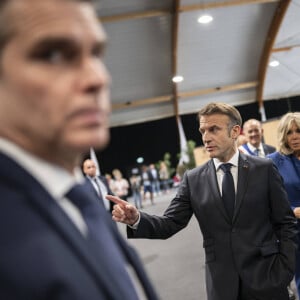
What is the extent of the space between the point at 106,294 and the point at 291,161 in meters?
2.85

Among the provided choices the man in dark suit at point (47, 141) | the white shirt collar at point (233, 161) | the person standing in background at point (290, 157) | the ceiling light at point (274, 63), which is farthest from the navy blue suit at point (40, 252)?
the ceiling light at point (274, 63)

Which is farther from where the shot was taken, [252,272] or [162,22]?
[162,22]

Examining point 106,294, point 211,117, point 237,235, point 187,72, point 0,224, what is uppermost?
point 187,72

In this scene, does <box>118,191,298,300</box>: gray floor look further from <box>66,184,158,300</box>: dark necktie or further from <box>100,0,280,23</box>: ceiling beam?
<box>100,0,280,23</box>: ceiling beam

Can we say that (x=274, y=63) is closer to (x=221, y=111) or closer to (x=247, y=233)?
(x=221, y=111)

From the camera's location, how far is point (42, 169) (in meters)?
0.64

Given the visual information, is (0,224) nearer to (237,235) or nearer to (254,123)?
(237,235)

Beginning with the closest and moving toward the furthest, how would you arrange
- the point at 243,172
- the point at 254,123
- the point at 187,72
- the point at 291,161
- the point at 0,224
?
the point at 0,224 < the point at 243,172 < the point at 291,161 < the point at 254,123 < the point at 187,72

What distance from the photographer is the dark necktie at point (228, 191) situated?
212cm

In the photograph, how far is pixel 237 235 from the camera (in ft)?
6.78

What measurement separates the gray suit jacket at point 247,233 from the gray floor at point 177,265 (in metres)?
1.86

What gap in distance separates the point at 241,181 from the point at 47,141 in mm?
1678

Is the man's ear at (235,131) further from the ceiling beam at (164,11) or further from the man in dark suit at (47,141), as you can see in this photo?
the ceiling beam at (164,11)

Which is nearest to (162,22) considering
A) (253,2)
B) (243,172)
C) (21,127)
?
(253,2)
